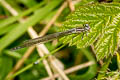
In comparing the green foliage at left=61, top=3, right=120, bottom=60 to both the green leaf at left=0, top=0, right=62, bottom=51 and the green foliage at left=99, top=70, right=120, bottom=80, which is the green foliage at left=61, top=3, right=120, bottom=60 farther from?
the green leaf at left=0, top=0, right=62, bottom=51

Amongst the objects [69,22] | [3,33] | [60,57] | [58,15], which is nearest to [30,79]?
[60,57]

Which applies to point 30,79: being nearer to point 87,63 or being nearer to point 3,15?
point 87,63

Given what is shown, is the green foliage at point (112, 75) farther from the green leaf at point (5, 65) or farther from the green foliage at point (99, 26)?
the green leaf at point (5, 65)

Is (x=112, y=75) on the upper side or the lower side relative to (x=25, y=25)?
lower

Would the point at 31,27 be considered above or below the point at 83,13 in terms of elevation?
above

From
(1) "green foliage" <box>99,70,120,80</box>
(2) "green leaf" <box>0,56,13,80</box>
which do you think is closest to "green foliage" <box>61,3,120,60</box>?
(1) "green foliage" <box>99,70,120,80</box>

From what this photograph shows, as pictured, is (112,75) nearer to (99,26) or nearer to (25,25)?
(99,26)

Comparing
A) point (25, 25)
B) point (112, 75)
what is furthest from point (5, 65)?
point (112, 75)

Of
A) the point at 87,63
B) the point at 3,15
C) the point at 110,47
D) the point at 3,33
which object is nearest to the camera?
the point at 110,47
